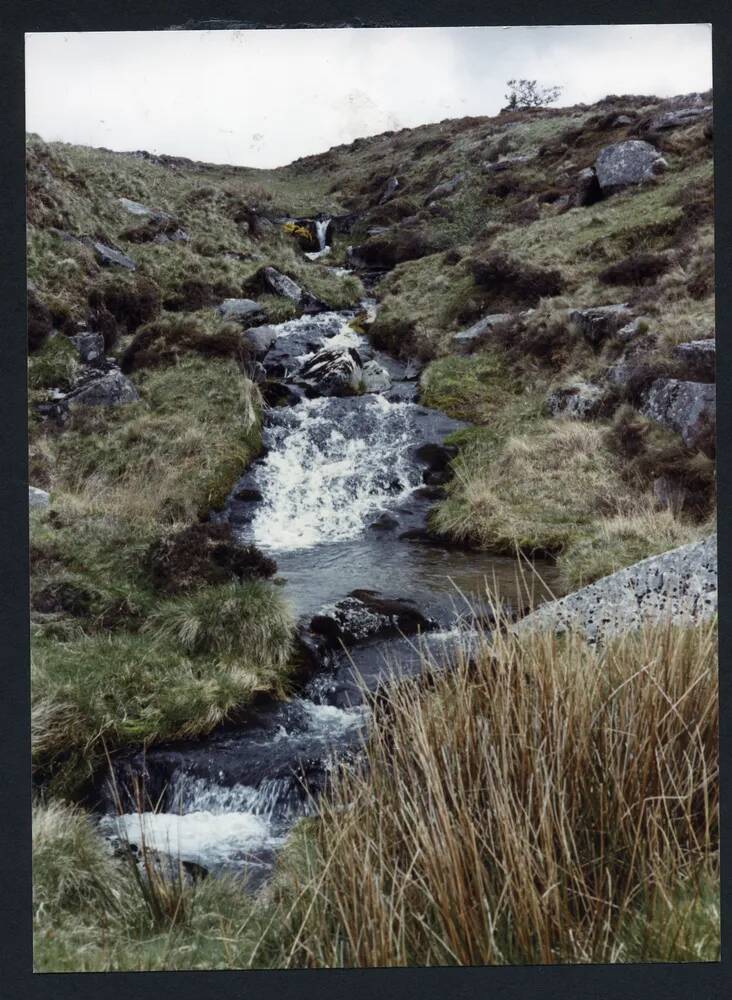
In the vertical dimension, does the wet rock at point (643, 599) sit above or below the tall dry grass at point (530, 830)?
above

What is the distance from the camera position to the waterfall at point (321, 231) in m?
4.34

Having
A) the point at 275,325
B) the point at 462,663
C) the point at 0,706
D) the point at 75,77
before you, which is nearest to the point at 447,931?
the point at 462,663

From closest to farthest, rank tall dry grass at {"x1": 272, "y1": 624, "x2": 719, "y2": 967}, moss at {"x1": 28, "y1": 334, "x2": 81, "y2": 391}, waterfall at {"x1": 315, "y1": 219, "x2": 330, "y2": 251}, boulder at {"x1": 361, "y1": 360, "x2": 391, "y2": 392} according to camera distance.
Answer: tall dry grass at {"x1": 272, "y1": 624, "x2": 719, "y2": 967} → moss at {"x1": 28, "y1": 334, "x2": 81, "y2": 391} → waterfall at {"x1": 315, "y1": 219, "x2": 330, "y2": 251} → boulder at {"x1": 361, "y1": 360, "x2": 391, "y2": 392}

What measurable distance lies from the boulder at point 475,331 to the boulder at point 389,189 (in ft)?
3.09

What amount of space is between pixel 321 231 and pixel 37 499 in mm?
2445

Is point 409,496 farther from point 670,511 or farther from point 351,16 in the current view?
point 351,16

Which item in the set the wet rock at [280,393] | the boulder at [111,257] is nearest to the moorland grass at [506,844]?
the wet rock at [280,393]

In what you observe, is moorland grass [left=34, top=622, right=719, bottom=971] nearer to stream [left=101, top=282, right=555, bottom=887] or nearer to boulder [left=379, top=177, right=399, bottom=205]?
stream [left=101, top=282, right=555, bottom=887]

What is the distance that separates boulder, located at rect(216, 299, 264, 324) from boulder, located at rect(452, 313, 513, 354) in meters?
1.28

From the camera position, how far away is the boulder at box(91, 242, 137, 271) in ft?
13.9

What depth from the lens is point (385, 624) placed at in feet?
11.1

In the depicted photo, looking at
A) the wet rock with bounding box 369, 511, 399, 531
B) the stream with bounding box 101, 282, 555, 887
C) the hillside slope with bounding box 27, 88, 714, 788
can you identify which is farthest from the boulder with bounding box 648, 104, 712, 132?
the wet rock with bounding box 369, 511, 399, 531

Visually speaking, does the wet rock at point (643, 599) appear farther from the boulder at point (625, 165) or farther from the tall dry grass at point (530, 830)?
the boulder at point (625, 165)

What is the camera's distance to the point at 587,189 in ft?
15.2
